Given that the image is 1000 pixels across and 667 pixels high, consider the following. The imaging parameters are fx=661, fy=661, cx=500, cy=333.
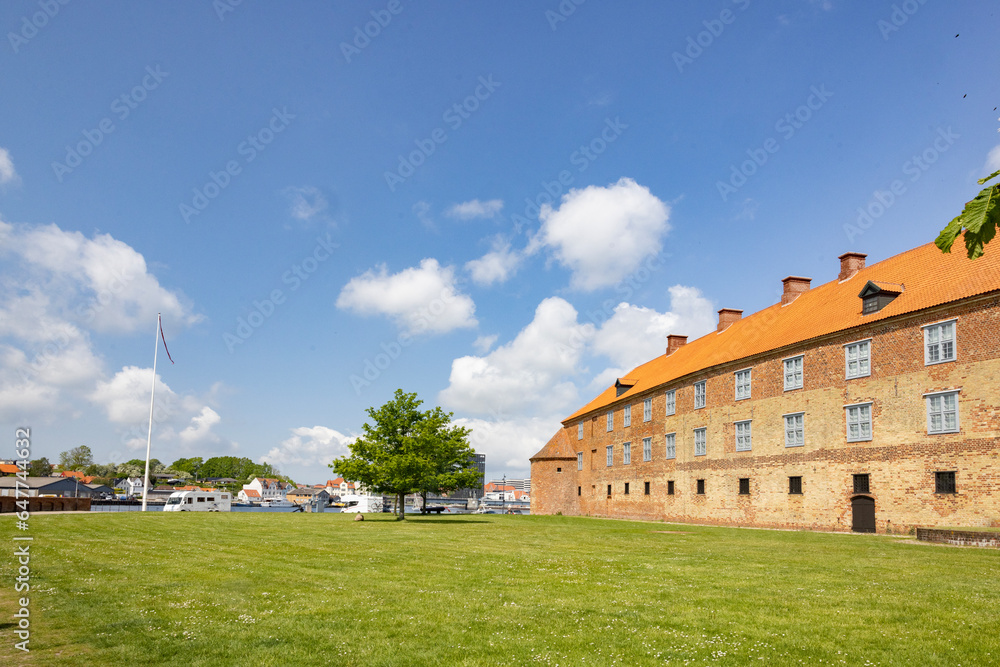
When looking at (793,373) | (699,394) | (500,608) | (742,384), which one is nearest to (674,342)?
(699,394)

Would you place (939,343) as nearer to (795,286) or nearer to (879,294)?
(879,294)

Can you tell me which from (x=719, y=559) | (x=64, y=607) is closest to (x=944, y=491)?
(x=719, y=559)

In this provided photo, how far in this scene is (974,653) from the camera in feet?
26.3

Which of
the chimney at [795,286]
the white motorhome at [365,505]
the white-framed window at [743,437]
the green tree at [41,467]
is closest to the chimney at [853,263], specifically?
the chimney at [795,286]

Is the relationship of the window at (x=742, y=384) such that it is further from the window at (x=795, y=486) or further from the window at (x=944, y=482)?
the window at (x=944, y=482)

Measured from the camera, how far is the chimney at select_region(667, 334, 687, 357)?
64.2 metres

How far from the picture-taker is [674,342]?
6456cm

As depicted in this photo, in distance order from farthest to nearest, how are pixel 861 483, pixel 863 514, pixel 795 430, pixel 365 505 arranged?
pixel 365 505 → pixel 795 430 → pixel 861 483 → pixel 863 514

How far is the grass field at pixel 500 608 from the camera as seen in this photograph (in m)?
8.00

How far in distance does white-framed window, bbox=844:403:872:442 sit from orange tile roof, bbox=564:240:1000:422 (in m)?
4.09

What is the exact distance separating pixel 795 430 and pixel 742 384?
568cm

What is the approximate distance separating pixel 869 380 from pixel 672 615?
27600mm

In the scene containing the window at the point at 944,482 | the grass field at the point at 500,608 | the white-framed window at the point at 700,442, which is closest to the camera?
the grass field at the point at 500,608

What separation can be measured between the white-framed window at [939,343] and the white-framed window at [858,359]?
2.98 metres
